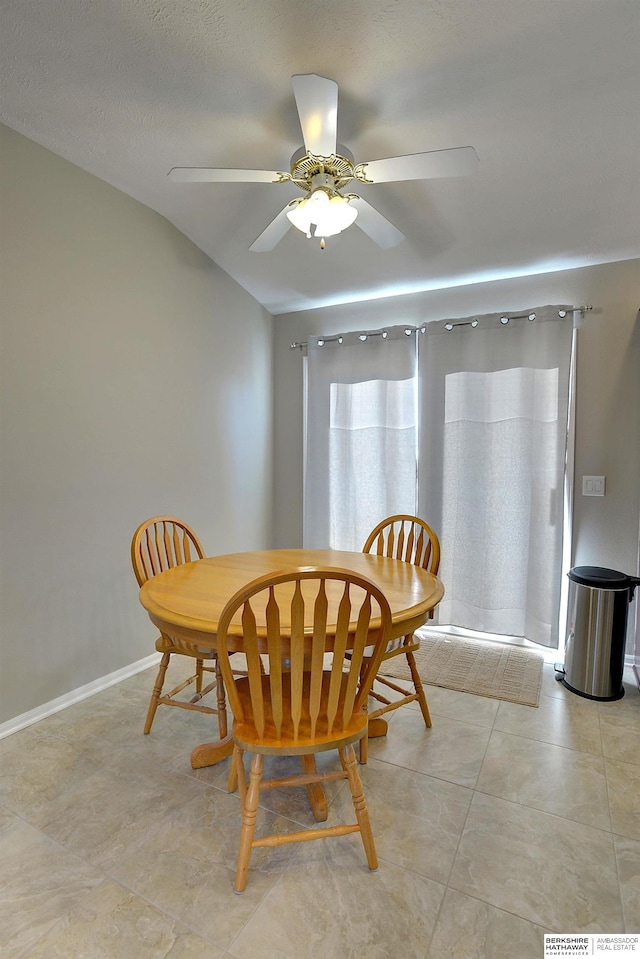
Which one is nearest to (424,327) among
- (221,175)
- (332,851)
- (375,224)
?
(375,224)

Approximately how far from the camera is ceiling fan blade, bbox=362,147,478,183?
1450mm

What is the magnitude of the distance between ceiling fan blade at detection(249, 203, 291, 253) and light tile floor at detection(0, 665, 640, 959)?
2.20m

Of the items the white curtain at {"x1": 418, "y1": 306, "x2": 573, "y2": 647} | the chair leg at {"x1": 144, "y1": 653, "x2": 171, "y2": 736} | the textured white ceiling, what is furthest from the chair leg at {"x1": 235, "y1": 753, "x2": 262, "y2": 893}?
the textured white ceiling

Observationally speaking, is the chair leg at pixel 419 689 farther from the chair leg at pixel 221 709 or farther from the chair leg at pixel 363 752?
the chair leg at pixel 221 709

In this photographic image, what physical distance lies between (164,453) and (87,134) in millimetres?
1534

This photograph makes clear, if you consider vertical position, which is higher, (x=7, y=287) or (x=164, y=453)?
(x=7, y=287)

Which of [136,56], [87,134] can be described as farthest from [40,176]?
[136,56]

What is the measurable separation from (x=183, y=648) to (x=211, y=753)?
1.41ft

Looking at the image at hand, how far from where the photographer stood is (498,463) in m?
2.90

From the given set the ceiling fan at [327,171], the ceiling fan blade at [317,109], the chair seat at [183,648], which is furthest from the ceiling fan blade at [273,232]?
the chair seat at [183,648]

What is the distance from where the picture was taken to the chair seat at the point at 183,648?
1709 mm

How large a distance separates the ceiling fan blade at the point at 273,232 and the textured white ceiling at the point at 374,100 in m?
0.35

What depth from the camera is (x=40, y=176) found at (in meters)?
2.04

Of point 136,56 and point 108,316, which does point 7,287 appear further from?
point 136,56
